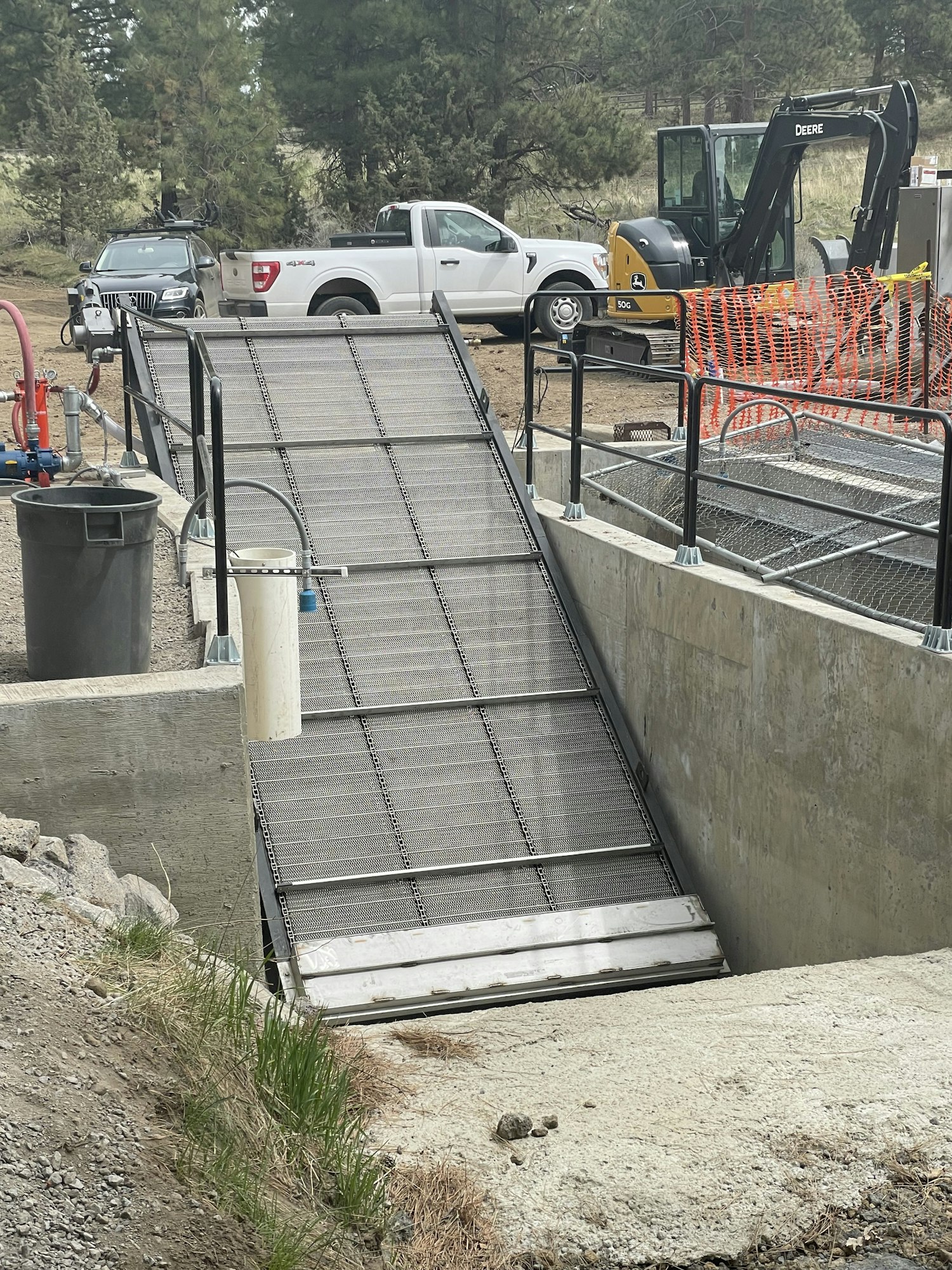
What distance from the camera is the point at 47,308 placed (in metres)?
29.7

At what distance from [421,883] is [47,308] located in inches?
1010

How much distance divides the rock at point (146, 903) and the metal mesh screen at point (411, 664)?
1.35 m

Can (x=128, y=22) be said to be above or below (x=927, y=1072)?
above

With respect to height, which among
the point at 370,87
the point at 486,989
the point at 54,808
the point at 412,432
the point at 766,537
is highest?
the point at 370,87

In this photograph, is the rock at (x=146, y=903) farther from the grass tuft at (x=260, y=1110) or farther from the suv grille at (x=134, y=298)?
the suv grille at (x=134, y=298)

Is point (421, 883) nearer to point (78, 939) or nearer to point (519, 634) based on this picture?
point (519, 634)

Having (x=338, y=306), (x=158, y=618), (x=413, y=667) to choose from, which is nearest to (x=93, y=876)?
(x=158, y=618)

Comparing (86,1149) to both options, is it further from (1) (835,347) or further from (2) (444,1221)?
(1) (835,347)

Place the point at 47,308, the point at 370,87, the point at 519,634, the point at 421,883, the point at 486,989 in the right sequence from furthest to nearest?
the point at 370,87 < the point at 47,308 < the point at 519,634 < the point at 421,883 < the point at 486,989

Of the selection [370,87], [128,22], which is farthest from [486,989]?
[128,22]

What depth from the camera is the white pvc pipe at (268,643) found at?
585cm

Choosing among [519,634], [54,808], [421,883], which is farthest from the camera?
[519,634]

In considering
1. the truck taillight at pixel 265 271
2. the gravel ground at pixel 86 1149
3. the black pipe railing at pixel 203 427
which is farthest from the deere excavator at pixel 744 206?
the gravel ground at pixel 86 1149

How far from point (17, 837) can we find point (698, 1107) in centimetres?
244
